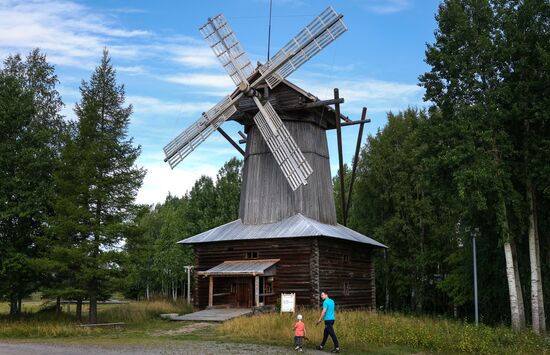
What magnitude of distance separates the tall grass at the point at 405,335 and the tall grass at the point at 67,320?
603cm

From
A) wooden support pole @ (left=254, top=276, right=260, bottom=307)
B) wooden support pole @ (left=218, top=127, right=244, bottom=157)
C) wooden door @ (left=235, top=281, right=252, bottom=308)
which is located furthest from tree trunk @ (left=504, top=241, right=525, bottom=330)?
wooden support pole @ (left=218, top=127, right=244, bottom=157)

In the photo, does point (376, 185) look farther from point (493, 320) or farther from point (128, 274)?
point (128, 274)

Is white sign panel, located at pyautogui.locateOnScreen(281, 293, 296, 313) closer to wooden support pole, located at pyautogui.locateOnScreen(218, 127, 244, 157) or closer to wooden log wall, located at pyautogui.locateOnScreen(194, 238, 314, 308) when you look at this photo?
wooden log wall, located at pyautogui.locateOnScreen(194, 238, 314, 308)

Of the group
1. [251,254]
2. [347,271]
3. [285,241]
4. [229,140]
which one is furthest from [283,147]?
[347,271]

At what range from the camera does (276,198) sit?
98.4 ft

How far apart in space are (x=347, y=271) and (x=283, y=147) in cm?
795

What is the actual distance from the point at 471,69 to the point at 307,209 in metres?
11.1

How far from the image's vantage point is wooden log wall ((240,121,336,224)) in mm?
29719

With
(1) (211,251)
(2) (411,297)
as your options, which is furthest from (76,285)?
(2) (411,297)

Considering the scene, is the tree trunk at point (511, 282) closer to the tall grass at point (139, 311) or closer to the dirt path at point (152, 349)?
the dirt path at point (152, 349)

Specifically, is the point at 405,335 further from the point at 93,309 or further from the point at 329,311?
the point at 93,309

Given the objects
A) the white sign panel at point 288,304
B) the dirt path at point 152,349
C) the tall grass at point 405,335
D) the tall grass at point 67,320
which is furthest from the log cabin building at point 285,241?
the dirt path at point 152,349

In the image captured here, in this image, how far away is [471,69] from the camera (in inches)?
963

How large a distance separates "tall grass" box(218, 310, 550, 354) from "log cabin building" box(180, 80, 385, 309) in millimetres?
6291
